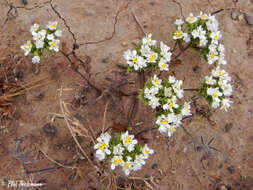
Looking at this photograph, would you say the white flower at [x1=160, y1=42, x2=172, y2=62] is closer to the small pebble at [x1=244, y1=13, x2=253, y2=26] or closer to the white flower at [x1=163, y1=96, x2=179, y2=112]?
the white flower at [x1=163, y1=96, x2=179, y2=112]

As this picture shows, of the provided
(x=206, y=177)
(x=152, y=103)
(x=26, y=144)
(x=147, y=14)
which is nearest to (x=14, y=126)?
(x=26, y=144)

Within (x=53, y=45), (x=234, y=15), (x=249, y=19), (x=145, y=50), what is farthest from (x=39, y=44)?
(x=249, y=19)

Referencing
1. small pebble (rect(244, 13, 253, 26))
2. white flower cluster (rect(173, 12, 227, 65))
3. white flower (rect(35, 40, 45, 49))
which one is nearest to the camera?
white flower (rect(35, 40, 45, 49))

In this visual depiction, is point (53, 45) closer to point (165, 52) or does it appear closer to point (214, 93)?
point (165, 52)

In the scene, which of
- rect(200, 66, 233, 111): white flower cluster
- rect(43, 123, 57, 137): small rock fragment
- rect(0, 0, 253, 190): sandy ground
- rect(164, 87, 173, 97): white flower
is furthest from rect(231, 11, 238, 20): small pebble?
rect(43, 123, 57, 137): small rock fragment

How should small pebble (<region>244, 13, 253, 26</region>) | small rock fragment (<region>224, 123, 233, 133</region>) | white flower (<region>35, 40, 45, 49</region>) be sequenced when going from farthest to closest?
small pebble (<region>244, 13, 253, 26</region>) < small rock fragment (<region>224, 123, 233, 133</region>) < white flower (<region>35, 40, 45, 49</region>)

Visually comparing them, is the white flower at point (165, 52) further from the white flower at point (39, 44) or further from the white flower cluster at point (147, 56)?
the white flower at point (39, 44)

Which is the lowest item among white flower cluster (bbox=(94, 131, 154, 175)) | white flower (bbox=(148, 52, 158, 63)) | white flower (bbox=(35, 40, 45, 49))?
white flower cluster (bbox=(94, 131, 154, 175))

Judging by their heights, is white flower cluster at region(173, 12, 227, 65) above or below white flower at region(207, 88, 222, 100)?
above
